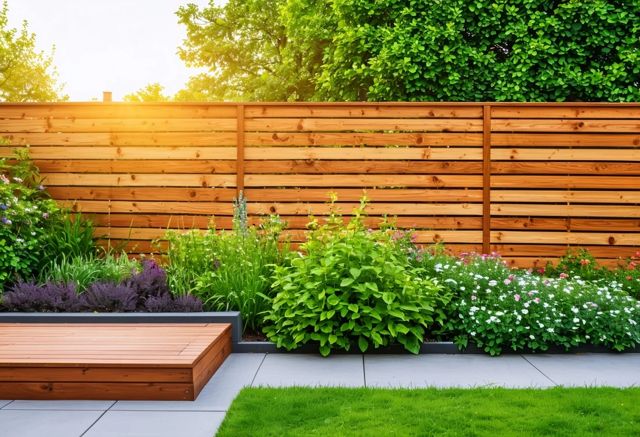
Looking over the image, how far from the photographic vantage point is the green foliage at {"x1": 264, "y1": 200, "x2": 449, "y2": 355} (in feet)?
14.9

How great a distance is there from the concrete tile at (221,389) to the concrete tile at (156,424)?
0.09 metres

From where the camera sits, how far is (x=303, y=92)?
15.1 m

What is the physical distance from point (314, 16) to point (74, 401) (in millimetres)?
9120

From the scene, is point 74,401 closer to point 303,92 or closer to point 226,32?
point 303,92

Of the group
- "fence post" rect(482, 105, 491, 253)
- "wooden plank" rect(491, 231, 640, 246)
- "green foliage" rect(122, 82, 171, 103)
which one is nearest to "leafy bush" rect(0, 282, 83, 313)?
"fence post" rect(482, 105, 491, 253)

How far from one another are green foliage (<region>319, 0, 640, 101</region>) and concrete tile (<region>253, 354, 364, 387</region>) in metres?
4.72

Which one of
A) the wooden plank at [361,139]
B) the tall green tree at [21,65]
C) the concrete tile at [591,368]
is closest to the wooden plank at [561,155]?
the wooden plank at [361,139]

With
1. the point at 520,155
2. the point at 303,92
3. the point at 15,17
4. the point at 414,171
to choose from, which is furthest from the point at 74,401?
the point at 15,17

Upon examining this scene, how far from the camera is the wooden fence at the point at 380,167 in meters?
6.54

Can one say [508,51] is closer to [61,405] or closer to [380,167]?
[380,167]

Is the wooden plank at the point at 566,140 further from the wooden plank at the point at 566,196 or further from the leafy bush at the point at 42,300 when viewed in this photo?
the leafy bush at the point at 42,300

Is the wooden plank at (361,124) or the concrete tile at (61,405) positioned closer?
the concrete tile at (61,405)

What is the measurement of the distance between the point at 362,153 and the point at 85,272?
304 cm

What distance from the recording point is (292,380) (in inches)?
157
